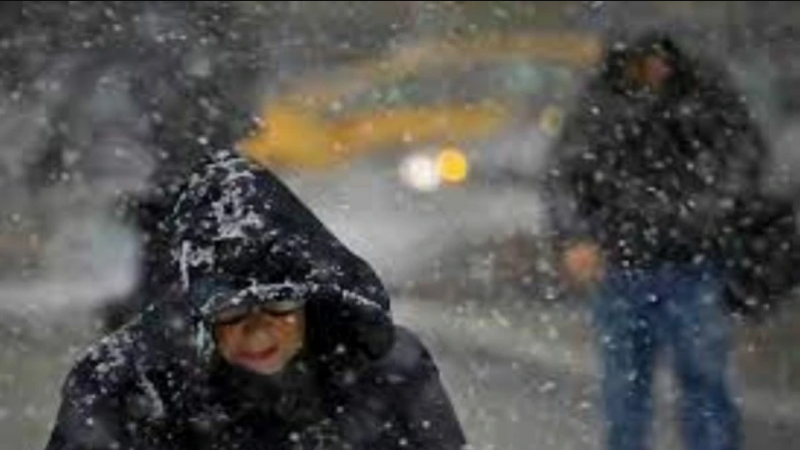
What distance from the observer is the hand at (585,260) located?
5.58 m

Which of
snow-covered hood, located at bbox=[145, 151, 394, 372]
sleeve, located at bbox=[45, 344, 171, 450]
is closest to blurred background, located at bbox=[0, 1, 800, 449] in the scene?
snow-covered hood, located at bbox=[145, 151, 394, 372]

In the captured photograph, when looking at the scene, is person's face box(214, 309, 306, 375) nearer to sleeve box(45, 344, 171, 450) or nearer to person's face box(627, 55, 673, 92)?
sleeve box(45, 344, 171, 450)

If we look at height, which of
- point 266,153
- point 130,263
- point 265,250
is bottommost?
point 266,153

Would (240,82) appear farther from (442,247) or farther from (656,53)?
(442,247)

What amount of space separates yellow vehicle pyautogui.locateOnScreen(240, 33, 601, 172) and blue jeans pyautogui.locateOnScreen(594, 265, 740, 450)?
28.1 ft

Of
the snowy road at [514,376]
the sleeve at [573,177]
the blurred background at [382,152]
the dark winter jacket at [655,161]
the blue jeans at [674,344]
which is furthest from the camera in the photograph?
the snowy road at [514,376]

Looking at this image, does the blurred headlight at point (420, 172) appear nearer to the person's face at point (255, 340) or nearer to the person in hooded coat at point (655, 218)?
the person in hooded coat at point (655, 218)

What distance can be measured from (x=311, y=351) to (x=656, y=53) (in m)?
2.45

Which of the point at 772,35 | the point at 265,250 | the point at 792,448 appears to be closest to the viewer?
the point at 265,250

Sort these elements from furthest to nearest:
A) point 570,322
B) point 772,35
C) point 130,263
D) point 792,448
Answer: point 772,35 → point 570,322 → point 792,448 → point 130,263

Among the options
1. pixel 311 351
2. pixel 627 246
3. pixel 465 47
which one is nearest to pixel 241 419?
pixel 311 351

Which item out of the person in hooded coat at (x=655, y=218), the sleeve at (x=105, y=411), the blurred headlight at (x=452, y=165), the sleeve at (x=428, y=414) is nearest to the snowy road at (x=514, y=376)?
the person in hooded coat at (x=655, y=218)

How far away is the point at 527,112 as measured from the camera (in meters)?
15.3

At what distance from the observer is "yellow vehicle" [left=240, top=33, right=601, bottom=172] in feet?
48.6
